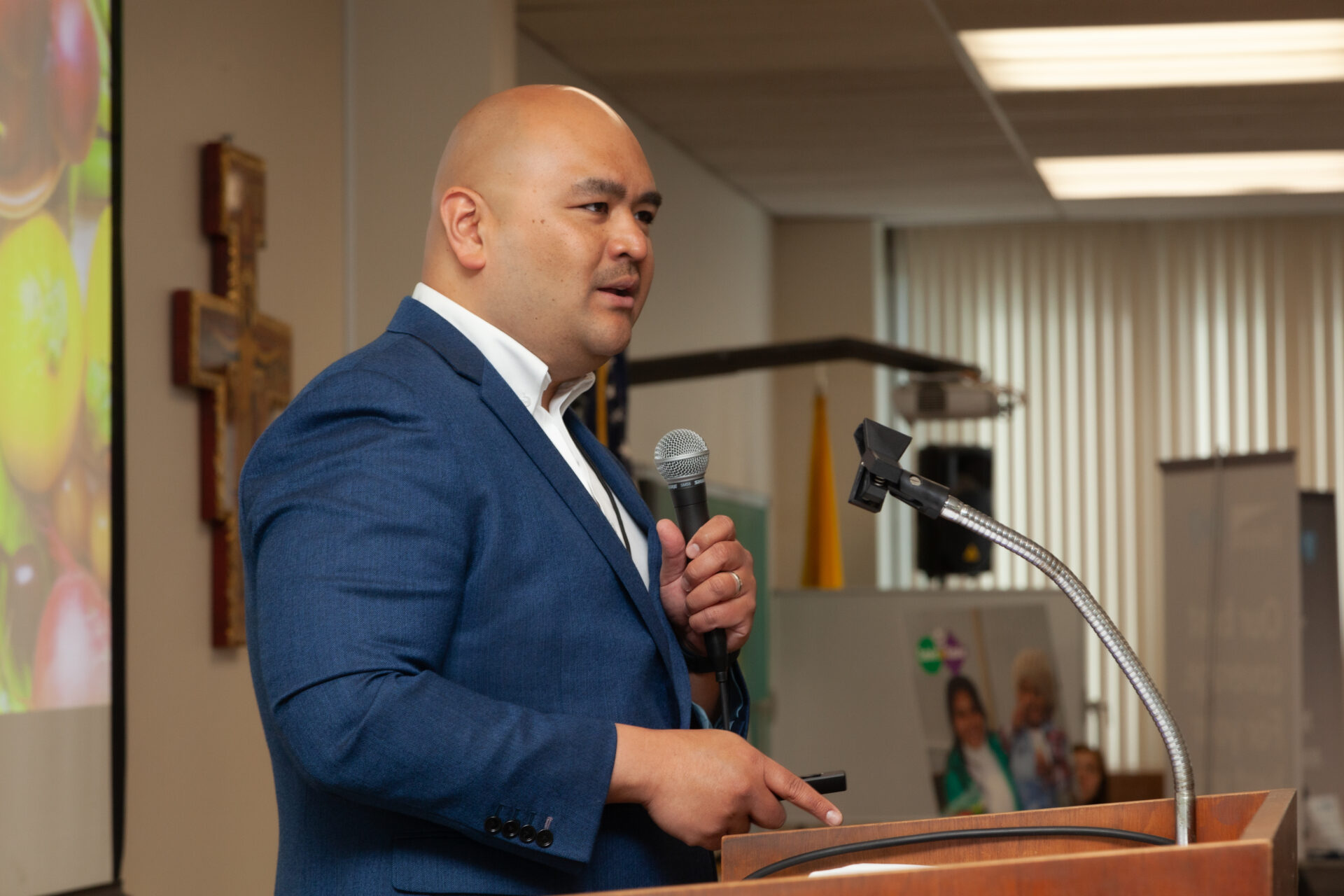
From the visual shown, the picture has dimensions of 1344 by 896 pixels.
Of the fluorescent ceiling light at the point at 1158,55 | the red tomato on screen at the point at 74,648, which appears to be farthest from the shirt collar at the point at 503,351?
the fluorescent ceiling light at the point at 1158,55

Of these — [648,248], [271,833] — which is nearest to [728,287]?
[271,833]

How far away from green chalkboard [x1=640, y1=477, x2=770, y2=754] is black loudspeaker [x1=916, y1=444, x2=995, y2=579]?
4.57 feet

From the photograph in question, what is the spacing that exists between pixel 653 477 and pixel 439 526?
429 cm

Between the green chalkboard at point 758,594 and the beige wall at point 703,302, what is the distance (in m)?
0.41

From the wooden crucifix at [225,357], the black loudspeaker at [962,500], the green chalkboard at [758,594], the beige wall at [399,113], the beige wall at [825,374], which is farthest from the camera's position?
the beige wall at [825,374]

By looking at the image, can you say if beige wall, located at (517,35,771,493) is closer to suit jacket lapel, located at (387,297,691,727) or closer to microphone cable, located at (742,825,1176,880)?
suit jacket lapel, located at (387,297,691,727)

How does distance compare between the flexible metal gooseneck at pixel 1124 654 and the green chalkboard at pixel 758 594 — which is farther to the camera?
the green chalkboard at pixel 758 594

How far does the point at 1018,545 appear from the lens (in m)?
1.13

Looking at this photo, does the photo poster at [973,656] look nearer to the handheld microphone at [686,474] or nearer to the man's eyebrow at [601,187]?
the handheld microphone at [686,474]

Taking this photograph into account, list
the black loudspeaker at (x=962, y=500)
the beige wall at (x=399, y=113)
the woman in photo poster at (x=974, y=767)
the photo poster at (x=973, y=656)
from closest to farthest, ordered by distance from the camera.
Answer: the beige wall at (x=399, y=113), the woman in photo poster at (x=974, y=767), the photo poster at (x=973, y=656), the black loudspeaker at (x=962, y=500)

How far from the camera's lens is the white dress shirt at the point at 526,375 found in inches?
54.0

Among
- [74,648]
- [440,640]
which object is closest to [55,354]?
[74,648]

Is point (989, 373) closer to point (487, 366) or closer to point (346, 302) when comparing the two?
point (346, 302)

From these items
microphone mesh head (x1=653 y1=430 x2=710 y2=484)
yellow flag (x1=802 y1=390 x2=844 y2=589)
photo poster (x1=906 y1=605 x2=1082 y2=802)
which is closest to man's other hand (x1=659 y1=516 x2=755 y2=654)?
microphone mesh head (x1=653 y1=430 x2=710 y2=484)
